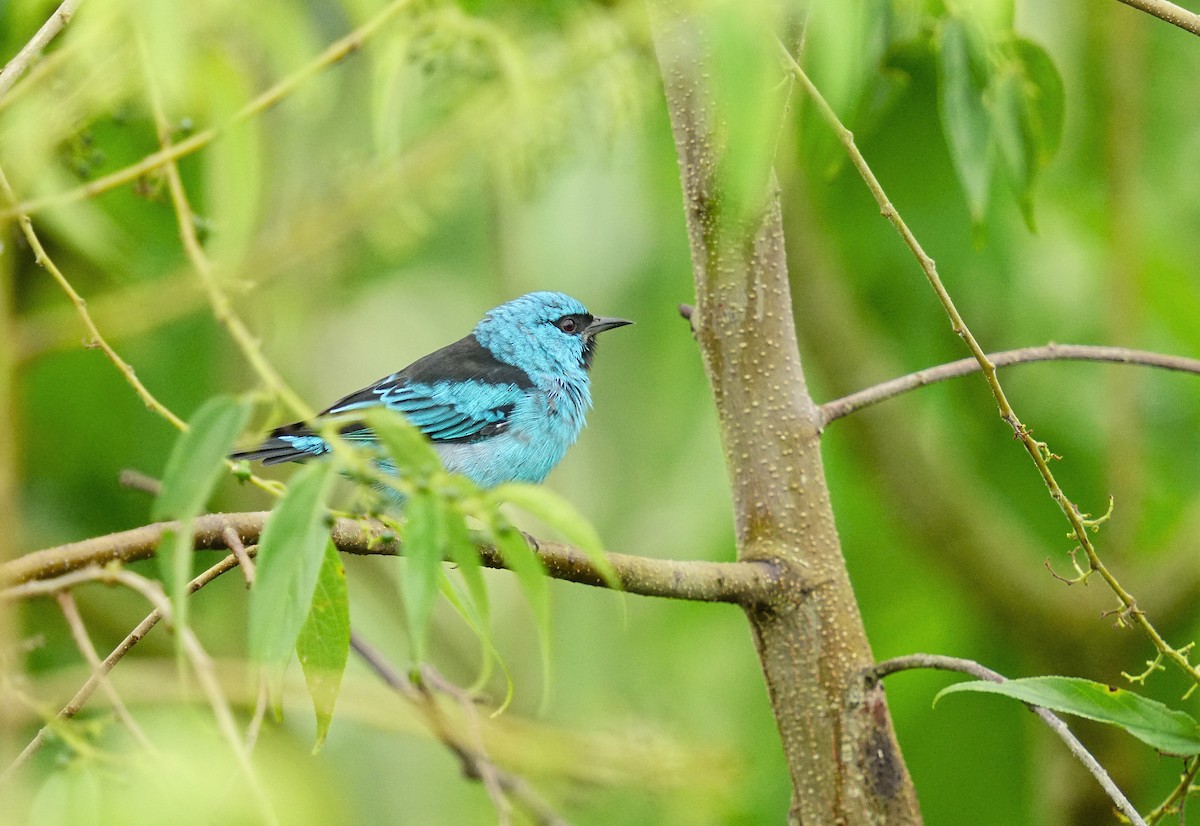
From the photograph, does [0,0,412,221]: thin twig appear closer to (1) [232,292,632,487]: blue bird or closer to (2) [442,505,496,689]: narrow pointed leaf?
(1) [232,292,632,487]: blue bird

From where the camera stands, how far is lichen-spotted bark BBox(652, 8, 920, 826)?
221 centimetres

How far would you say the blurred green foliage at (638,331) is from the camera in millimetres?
2979

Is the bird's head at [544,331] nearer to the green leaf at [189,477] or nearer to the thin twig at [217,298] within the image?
the thin twig at [217,298]

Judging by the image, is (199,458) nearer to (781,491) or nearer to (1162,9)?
(781,491)

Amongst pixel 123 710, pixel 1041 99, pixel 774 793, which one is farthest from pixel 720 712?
pixel 123 710

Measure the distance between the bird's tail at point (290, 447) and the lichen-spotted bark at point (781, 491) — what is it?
47.3 inches

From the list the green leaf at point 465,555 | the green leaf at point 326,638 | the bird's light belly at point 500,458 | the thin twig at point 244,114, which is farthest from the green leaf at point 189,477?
the bird's light belly at point 500,458

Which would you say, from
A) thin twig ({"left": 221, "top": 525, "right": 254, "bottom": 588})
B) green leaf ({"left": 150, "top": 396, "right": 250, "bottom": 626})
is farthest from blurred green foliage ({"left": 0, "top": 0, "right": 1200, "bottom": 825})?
green leaf ({"left": 150, "top": 396, "right": 250, "bottom": 626})

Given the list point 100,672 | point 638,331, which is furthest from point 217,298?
point 638,331

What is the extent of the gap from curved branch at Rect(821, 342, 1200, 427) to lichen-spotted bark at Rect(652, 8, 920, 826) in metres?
0.07

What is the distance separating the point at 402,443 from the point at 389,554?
531 millimetres

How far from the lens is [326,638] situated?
6.07 feet

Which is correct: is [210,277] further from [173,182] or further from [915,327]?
[915,327]

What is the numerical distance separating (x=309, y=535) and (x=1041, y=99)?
1.83 m
